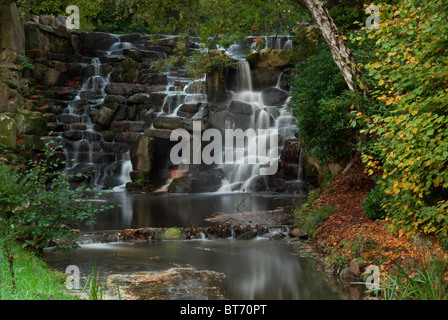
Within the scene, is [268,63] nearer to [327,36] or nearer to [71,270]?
[327,36]

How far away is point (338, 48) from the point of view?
7.72m

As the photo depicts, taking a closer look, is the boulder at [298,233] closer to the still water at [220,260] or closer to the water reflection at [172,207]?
the still water at [220,260]

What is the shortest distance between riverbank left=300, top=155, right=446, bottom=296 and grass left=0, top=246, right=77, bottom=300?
12.1ft

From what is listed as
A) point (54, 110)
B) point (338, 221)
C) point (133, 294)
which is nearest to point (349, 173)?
point (338, 221)

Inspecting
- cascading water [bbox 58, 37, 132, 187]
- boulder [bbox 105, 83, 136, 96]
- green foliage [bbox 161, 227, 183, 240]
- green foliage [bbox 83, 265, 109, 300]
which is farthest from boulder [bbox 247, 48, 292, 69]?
green foliage [bbox 83, 265, 109, 300]

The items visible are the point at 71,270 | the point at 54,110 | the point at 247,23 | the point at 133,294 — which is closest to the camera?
the point at 133,294

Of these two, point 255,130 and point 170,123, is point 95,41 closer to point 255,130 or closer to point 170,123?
point 170,123

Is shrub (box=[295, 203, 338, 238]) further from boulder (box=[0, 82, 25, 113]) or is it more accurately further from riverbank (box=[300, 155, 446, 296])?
boulder (box=[0, 82, 25, 113])

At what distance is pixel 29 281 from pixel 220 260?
139 inches

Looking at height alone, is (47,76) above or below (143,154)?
above

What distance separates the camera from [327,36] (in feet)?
25.8

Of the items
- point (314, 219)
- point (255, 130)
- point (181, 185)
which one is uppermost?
point (255, 130)

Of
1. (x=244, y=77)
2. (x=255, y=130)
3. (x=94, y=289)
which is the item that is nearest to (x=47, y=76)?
(x=244, y=77)

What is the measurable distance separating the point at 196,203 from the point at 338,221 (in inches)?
244
